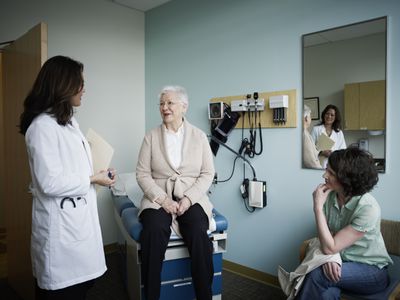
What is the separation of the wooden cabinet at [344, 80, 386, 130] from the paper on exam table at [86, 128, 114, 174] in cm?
149

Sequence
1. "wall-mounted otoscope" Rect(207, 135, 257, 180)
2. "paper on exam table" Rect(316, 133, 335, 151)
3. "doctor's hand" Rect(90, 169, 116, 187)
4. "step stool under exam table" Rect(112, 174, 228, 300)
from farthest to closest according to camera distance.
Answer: "wall-mounted otoscope" Rect(207, 135, 257, 180) < "paper on exam table" Rect(316, 133, 335, 151) < "step stool under exam table" Rect(112, 174, 228, 300) < "doctor's hand" Rect(90, 169, 116, 187)

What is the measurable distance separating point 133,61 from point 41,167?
248 cm

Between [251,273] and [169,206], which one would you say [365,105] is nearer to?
[169,206]

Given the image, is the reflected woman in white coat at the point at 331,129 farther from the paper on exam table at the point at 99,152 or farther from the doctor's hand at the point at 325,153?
the paper on exam table at the point at 99,152

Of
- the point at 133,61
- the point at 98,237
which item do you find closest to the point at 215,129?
the point at 133,61

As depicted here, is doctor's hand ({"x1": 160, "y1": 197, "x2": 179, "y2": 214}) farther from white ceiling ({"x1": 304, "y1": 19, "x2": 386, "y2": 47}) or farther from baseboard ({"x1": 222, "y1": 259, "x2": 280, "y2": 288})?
white ceiling ({"x1": 304, "y1": 19, "x2": 386, "y2": 47})

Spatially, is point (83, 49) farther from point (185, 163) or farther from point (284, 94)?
point (284, 94)

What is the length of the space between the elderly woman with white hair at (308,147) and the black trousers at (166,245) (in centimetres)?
88

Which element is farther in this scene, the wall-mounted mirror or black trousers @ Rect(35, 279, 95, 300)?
the wall-mounted mirror

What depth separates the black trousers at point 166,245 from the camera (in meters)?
1.81

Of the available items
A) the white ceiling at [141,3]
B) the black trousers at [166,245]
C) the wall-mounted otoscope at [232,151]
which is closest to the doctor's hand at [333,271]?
the black trousers at [166,245]

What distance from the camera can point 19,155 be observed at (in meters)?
2.17

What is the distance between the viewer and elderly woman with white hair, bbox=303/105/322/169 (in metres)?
2.29

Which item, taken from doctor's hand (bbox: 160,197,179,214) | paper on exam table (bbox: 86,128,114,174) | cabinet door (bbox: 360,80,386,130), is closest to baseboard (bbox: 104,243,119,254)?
doctor's hand (bbox: 160,197,179,214)
